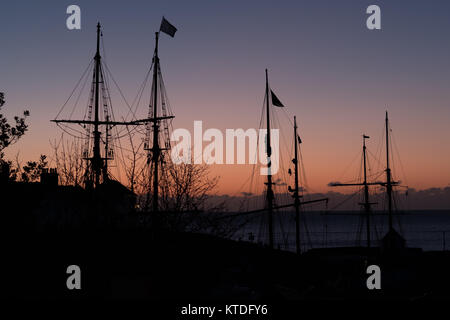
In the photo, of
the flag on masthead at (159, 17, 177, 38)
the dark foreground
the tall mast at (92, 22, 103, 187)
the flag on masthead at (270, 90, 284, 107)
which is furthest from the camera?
the flag on masthead at (270, 90, 284, 107)

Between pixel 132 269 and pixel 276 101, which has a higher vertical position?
pixel 276 101

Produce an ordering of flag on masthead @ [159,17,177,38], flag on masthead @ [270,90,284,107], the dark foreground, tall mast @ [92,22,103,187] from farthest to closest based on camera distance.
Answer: flag on masthead @ [270,90,284,107]
tall mast @ [92,22,103,187]
flag on masthead @ [159,17,177,38]
the dark foreground

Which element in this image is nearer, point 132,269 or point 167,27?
point 132,269

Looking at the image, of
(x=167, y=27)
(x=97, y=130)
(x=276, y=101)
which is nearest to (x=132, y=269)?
(x=97, y=130)

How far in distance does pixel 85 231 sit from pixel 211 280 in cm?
788

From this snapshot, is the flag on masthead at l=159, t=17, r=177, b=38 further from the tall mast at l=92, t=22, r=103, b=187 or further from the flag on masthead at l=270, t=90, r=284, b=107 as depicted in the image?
the flag on masthead at l=270, t=90, r=284, b=107

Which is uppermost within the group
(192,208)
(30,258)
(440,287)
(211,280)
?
(192,208)

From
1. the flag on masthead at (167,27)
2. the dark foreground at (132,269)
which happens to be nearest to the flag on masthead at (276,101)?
the flag on masthead at (167,27)

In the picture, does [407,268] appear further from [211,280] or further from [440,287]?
[211,280]

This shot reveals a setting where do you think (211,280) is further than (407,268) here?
No

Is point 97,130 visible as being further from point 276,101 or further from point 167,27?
point 276,101

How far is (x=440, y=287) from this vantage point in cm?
3844

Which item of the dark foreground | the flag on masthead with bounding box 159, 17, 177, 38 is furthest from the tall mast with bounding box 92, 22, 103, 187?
the dark foreground
